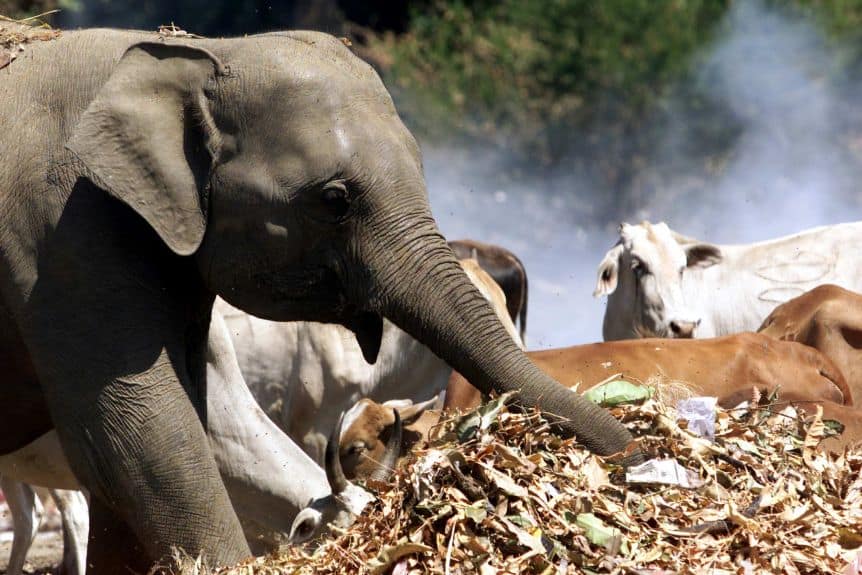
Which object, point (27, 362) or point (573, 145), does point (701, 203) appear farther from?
point (27, 362)

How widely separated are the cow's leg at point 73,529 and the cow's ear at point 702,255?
15.8 ft

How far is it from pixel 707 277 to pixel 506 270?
1.53 meters

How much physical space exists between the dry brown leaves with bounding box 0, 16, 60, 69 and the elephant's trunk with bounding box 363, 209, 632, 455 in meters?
1.36

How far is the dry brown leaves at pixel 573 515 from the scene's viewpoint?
4090 millimetres

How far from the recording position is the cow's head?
10.6 m

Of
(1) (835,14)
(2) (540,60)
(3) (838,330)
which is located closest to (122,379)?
(3) (838,330)

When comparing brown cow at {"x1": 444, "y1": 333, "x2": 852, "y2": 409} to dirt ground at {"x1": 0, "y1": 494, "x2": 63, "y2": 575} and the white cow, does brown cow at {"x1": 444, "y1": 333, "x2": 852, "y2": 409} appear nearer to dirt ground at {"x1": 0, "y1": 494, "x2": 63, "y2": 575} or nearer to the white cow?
the white cow

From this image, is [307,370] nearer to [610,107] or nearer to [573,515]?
[573,515]

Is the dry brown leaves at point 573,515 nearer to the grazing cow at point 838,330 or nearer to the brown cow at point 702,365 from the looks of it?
the brown cow at point 702,365

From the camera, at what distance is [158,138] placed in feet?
15.7

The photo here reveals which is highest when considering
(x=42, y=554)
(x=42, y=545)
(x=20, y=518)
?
(x=20, y=518)

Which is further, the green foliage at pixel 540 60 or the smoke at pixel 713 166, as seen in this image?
the green foliage at pixel 540 60

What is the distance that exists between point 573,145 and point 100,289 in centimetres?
1512

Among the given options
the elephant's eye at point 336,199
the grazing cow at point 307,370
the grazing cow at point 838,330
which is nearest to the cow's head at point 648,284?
the grazing cow at point 307,370
